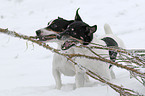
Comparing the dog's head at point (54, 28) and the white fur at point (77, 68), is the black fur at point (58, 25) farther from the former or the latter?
the white fur at point (77, 68)

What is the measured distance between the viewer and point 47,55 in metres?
4.04

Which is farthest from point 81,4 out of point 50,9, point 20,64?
point 20,64

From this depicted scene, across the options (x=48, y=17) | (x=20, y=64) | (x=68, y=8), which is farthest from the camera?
(x=68, y=8)

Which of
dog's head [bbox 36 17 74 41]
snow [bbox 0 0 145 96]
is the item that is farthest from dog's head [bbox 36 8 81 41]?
snow [bbox 0 0 145 96]

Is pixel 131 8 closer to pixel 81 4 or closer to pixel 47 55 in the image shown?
pixel 81 4

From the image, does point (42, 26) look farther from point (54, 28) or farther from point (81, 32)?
point (81, 32)

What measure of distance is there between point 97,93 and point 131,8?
5051mm

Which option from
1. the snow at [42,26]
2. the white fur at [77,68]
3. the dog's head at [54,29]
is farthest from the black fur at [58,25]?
the snow at [42,26]

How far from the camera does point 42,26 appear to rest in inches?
220

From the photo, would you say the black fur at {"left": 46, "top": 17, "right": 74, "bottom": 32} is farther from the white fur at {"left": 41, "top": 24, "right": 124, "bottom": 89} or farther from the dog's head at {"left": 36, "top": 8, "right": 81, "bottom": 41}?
the white fur at {"left": 41, "top": 24, "right": 124, "bottom": 89}

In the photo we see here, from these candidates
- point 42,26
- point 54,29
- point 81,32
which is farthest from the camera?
point 42,26

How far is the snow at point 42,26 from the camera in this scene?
2.65 meters

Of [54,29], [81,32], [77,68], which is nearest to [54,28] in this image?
[54,29]

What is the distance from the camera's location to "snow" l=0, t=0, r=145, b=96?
2.65 meters
